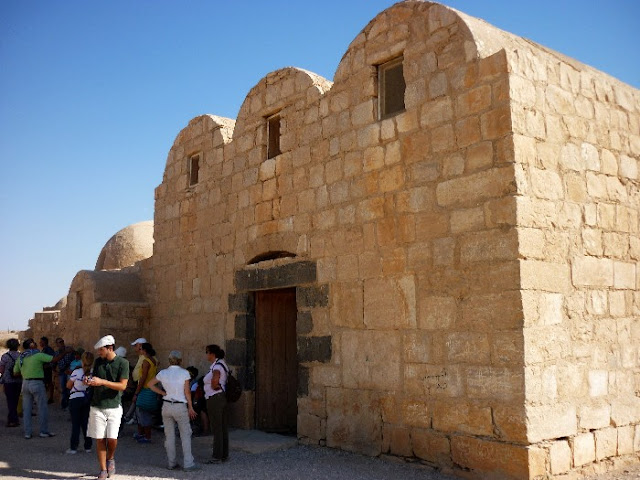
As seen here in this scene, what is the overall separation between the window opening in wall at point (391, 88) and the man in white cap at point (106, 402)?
3724 millimetres

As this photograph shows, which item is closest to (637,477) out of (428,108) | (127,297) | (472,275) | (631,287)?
(631,287)

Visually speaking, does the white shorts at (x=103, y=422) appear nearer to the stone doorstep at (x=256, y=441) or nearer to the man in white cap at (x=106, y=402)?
the man in white cap at (x=106, y=402)

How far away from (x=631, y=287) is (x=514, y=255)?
1.88 meters

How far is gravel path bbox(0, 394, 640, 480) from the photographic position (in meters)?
5.62

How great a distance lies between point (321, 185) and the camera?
7148mm

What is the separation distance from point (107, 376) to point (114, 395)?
0.70 feet

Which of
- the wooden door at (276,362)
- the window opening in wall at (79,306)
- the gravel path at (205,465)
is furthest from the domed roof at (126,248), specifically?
the gravel path at (205,465)

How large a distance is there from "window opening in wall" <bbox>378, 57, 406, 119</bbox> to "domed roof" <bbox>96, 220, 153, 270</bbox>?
1088cm

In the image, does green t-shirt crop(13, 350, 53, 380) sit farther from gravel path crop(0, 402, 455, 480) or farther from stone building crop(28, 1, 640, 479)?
stone building crop(28, 1, 640, 479)

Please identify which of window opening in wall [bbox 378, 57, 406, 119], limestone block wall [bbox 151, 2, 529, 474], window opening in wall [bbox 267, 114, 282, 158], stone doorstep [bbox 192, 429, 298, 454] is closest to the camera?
limestone block wall [bbox 151, 2, 529, 474]

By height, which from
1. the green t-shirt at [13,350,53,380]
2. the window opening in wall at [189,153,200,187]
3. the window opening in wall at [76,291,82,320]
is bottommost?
the green t-shirt at [13,350,53,380]

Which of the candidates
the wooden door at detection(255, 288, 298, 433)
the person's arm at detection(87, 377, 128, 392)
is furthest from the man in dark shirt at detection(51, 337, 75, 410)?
the person's arm at detection(87, 377, 128, 392)

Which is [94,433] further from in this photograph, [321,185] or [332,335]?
[321,185]

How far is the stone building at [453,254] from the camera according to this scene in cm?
518
